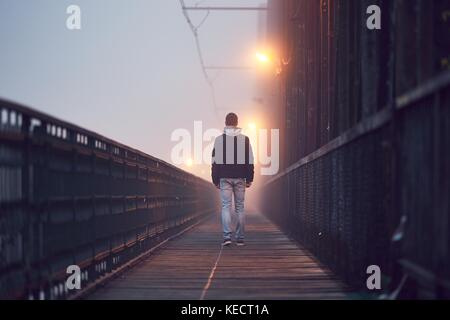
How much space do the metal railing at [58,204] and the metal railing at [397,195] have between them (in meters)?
2.24

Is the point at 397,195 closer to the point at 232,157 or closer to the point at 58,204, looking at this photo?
the point at 58,204

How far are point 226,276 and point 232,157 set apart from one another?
4.39 m

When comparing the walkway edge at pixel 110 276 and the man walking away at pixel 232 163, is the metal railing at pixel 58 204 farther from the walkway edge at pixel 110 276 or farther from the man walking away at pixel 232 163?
the man walking away at pixel 232 163

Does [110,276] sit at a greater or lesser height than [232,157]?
lesser

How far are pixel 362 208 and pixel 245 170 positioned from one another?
19.4 ft

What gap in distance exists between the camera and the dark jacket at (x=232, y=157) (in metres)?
13.0

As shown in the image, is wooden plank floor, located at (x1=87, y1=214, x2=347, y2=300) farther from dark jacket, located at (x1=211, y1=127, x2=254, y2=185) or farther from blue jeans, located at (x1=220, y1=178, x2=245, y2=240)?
dark jacket, located at (x1=211, y1=127, x2=254, y2=185)

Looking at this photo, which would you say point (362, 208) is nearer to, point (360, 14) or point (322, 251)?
point (360, 14)

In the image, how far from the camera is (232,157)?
1297 cm

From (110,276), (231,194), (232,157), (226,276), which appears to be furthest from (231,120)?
(110,276)

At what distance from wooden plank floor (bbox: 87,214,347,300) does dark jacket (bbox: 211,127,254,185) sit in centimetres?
111
